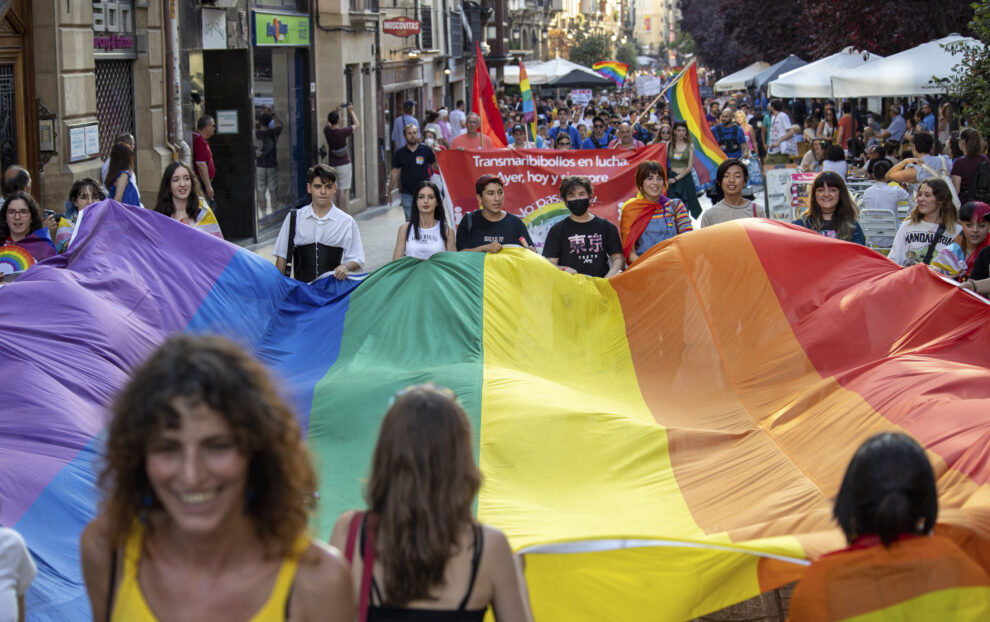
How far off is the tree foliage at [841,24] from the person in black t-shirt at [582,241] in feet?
48.6

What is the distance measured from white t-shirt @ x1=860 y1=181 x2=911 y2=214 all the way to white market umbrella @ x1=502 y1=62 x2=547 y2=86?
960 inches

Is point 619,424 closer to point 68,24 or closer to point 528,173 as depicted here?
point 528,173

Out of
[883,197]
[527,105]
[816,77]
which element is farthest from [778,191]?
[527,105]

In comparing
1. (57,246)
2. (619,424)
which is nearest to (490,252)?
(619,424)

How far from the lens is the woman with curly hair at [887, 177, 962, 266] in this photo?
29.4 ft

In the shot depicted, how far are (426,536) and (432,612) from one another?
191 millimetres

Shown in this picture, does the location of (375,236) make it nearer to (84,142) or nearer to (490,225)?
(84,142)

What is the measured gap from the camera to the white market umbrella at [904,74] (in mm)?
17938

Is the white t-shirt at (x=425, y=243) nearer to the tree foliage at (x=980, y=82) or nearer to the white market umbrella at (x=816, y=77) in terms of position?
the tree foliage at (x=980, y=82)

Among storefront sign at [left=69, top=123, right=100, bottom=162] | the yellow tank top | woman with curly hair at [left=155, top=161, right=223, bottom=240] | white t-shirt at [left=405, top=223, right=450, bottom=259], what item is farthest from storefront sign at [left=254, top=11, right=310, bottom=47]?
the yellow tank top

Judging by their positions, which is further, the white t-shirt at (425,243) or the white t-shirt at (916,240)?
the white t-shirt at (425,243)

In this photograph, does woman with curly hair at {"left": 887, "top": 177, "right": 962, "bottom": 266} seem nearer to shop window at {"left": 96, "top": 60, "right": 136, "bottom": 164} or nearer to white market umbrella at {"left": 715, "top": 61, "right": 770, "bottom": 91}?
shop window at {"left": 96, "top": 60, "right": 136, "bottom": 164}

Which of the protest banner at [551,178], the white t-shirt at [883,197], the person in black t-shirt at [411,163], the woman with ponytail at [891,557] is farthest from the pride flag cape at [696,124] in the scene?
the woman with ponytail at [891,557]

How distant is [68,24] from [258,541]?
10914 millimetres
